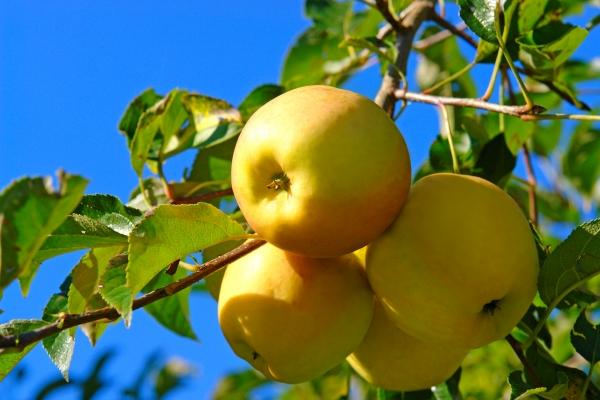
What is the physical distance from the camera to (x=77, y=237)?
1.23 meters

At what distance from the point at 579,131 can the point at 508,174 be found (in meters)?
1.41

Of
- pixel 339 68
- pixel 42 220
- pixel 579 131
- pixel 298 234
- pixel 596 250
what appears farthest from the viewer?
pixel 579 131

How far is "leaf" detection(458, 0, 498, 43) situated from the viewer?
1.48 metres

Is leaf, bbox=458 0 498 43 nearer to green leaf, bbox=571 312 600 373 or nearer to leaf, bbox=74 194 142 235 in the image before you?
green leaf, bbox=571 312 600 373

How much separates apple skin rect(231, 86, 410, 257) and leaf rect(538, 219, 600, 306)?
0.93ft

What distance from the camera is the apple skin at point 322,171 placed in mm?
1137

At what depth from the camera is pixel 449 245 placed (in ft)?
3.86

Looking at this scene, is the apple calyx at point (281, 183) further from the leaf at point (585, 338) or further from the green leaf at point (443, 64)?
the green leaf at point (443, 64)

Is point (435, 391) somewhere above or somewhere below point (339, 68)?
below

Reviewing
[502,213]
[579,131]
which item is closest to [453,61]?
[579,131]

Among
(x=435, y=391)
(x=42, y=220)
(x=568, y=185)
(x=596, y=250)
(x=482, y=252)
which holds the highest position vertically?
(x=42, y=220)

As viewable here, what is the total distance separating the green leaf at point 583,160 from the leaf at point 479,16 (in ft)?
5.02

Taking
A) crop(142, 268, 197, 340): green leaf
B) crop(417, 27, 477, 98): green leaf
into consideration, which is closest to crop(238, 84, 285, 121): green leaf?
crop(142, 268, 197, 340): green leaf

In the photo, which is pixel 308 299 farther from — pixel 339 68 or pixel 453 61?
pixel 453 61
